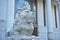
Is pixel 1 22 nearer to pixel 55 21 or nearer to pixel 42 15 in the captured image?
pixel 42 15

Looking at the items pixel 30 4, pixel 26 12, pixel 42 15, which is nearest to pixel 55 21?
pixel 42 15

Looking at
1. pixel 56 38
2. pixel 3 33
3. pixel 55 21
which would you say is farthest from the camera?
pixel 55 21

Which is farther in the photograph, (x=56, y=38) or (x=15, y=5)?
(x=56, y=38)

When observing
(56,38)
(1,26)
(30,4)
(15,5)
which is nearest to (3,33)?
(1,26)

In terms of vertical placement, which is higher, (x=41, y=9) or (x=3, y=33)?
(x=41, y=9)

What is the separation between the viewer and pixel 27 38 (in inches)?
253

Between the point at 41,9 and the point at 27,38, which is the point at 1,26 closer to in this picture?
the point at 41,9

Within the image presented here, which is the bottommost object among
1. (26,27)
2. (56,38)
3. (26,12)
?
(56,38)

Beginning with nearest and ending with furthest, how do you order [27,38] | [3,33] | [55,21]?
[27,38], [3,33], [55,21]

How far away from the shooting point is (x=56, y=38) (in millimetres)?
20031

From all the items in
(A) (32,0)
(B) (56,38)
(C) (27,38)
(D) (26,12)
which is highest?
(A) (32,0)

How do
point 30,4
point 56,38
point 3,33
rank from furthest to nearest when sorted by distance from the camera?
point 56,38 → point 30,4 → point 3,33

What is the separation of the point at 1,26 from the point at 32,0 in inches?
210

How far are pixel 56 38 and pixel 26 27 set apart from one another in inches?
557
